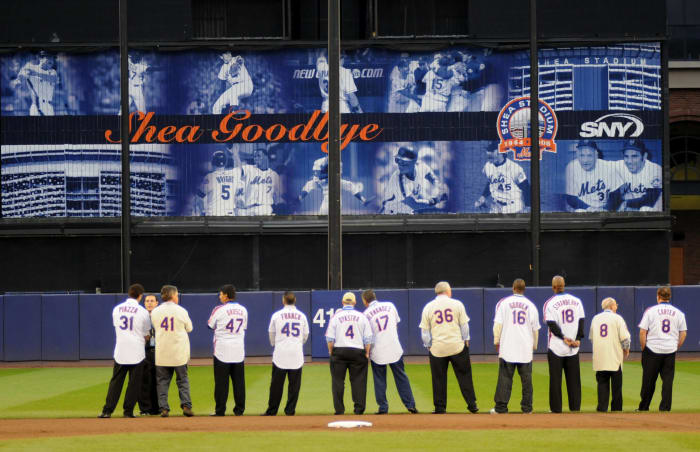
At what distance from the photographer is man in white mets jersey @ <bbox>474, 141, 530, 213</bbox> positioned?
34594 mm

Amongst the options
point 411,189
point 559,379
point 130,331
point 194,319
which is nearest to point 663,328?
point 559,379

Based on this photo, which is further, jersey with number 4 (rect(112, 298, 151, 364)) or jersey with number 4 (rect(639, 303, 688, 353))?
jersey with number 4 (rect(639, 303, 688, 353))

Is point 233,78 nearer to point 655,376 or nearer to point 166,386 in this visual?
point 166,386

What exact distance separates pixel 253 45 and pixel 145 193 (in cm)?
607

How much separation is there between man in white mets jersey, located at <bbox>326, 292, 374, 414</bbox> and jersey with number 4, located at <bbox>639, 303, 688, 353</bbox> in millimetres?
4313

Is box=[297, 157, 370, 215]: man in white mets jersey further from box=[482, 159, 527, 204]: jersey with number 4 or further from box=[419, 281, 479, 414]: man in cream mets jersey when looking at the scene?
box=[419, 281, 479, 414]: man in cream mets jersey

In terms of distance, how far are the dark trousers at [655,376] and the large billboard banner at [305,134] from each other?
1897cm

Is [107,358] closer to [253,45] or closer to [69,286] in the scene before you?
[69,286]

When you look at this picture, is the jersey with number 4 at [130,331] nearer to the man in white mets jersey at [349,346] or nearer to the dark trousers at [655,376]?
the man in white mets jersey at [349,346]

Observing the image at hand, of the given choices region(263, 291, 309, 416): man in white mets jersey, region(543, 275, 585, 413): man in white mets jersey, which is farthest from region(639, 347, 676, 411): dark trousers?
region(263, 291, 309, 416): man in white mets jersey

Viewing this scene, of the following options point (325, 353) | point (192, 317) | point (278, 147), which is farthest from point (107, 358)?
point (278, 147)

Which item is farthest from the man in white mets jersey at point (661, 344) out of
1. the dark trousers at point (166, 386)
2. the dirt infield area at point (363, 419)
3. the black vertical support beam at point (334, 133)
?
the black vertical support beam at point (334, 133)

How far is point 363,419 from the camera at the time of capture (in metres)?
14.2

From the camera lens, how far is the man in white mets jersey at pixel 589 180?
3472 cm
